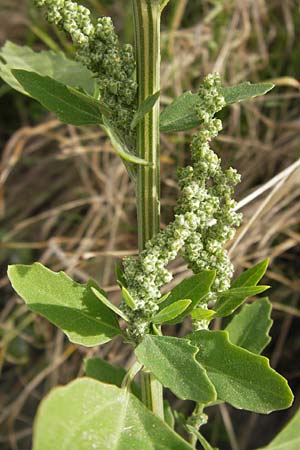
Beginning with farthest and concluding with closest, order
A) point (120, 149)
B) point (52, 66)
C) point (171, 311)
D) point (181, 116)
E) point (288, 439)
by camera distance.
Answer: point (52, 66)
point (288, 439)
point (181, 116)
point (171, 311)
point (120, 149)

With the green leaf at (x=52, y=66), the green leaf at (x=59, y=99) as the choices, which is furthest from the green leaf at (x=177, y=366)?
the green leaf at (x=52, y=66)

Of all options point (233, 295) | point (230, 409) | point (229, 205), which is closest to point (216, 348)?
point (233, 295)

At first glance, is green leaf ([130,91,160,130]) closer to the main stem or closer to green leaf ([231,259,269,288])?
the main stem

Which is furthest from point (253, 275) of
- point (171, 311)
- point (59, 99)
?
point (59, 99)

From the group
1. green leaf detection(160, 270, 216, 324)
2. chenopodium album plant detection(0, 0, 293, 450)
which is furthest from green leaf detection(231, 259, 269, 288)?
green leaf detection(160, 270, 216, 324)

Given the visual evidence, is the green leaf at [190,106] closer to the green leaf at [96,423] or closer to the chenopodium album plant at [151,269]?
the chenopodium album plant at [151,269]

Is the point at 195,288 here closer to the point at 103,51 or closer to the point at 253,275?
Answer: the point at 253,275
